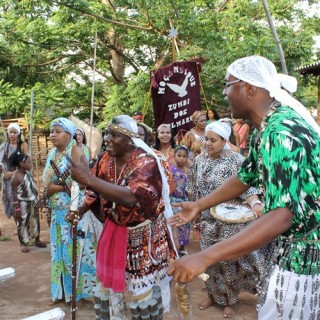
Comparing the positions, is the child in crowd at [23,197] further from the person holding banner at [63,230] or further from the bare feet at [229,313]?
the bare feet at [229,313]

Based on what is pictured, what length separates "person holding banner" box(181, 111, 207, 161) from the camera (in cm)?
615

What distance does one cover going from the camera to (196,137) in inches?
248

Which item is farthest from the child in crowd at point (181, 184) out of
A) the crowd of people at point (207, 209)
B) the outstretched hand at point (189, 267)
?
the outstretched hand at point (189, 267)

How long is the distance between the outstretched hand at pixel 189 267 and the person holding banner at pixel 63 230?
244cm

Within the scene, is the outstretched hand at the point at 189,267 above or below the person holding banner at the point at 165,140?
below

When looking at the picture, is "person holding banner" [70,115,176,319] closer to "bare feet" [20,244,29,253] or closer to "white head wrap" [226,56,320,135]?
"white head wrap" [226,56,320,135]

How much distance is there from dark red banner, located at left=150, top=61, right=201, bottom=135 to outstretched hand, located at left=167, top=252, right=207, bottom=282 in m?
5.77

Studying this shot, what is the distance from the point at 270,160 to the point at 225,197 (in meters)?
0.71

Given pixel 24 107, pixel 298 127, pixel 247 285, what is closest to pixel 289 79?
pixel 298 127

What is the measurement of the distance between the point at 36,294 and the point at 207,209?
2.44 meters

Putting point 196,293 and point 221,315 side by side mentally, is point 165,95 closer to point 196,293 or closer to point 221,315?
point 196,293

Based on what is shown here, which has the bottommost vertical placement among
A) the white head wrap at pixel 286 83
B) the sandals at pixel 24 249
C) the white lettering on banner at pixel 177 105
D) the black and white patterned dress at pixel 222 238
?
the sandals at pixel 24 249

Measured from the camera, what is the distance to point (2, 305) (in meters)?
4.28

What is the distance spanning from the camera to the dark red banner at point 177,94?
715cm
